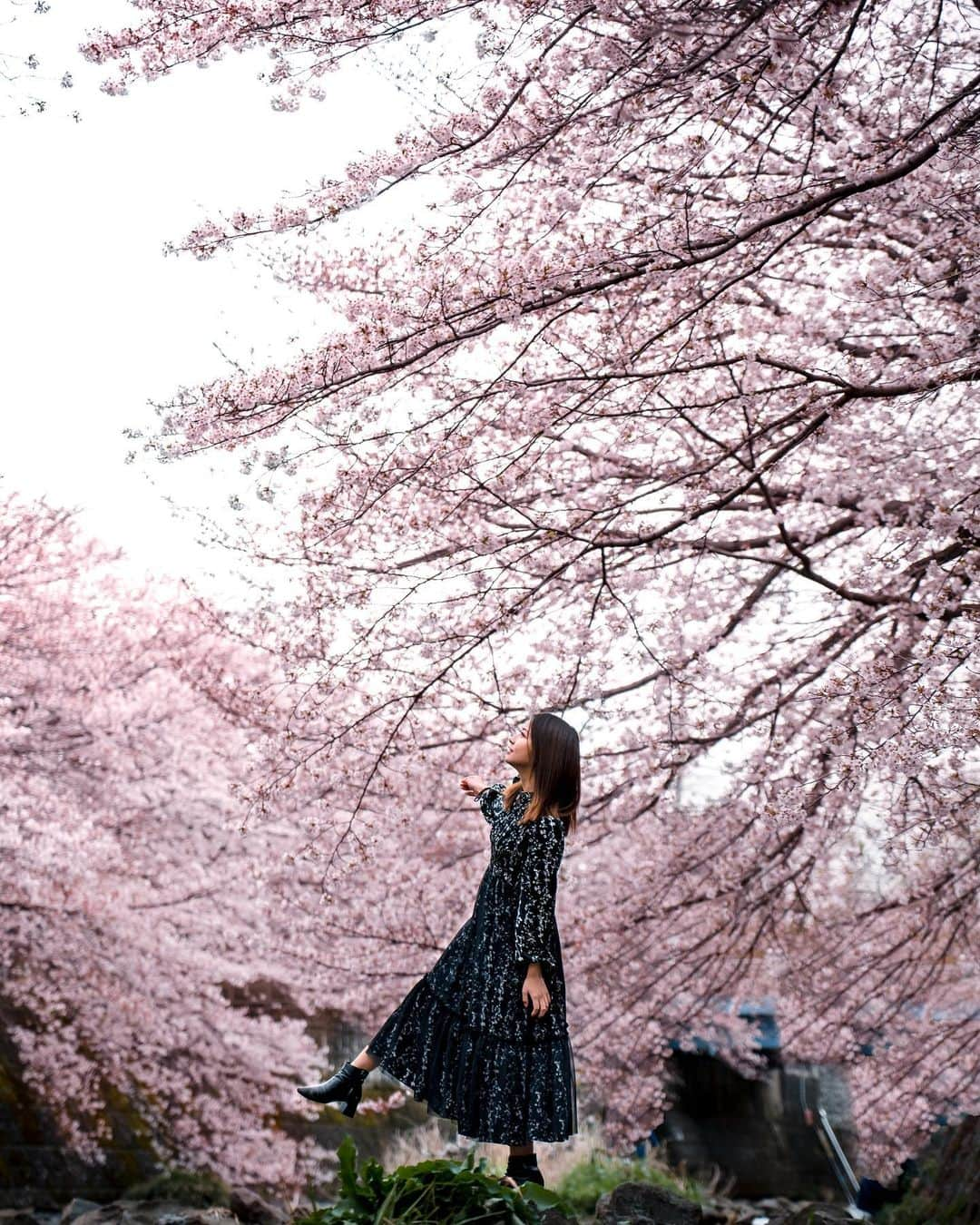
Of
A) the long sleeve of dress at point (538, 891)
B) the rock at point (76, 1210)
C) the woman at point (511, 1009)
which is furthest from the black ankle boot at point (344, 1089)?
the rock at point (76, 1210)

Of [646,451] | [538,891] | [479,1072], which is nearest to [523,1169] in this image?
[479,1072]

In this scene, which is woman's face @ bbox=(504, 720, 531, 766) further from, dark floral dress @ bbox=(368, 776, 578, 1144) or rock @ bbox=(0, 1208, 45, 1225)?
rock @ bbox=(0, 1208, 45, 1225)

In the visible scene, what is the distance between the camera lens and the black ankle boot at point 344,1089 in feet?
12.2

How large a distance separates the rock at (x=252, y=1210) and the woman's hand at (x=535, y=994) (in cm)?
563

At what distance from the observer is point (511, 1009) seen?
3.76m

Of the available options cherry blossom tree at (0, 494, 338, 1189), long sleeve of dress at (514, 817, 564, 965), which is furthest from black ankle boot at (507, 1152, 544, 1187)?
cherry blossom tree at (0, 494, 338, 1189)

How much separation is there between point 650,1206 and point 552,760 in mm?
1609

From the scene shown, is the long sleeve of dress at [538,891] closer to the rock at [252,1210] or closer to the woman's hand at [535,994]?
the woman's hand at [535,994]

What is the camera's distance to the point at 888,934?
791 centimetres

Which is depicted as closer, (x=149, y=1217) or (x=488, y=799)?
(x=488, y=799)

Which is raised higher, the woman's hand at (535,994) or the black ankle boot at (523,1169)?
the woman's hand at (535,994)

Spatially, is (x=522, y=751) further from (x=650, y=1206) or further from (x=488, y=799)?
(x=650, y=1206)

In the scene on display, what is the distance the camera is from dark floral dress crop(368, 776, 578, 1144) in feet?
→ 12.1

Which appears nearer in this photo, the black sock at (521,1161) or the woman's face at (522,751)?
the black sock at (521,1161)
